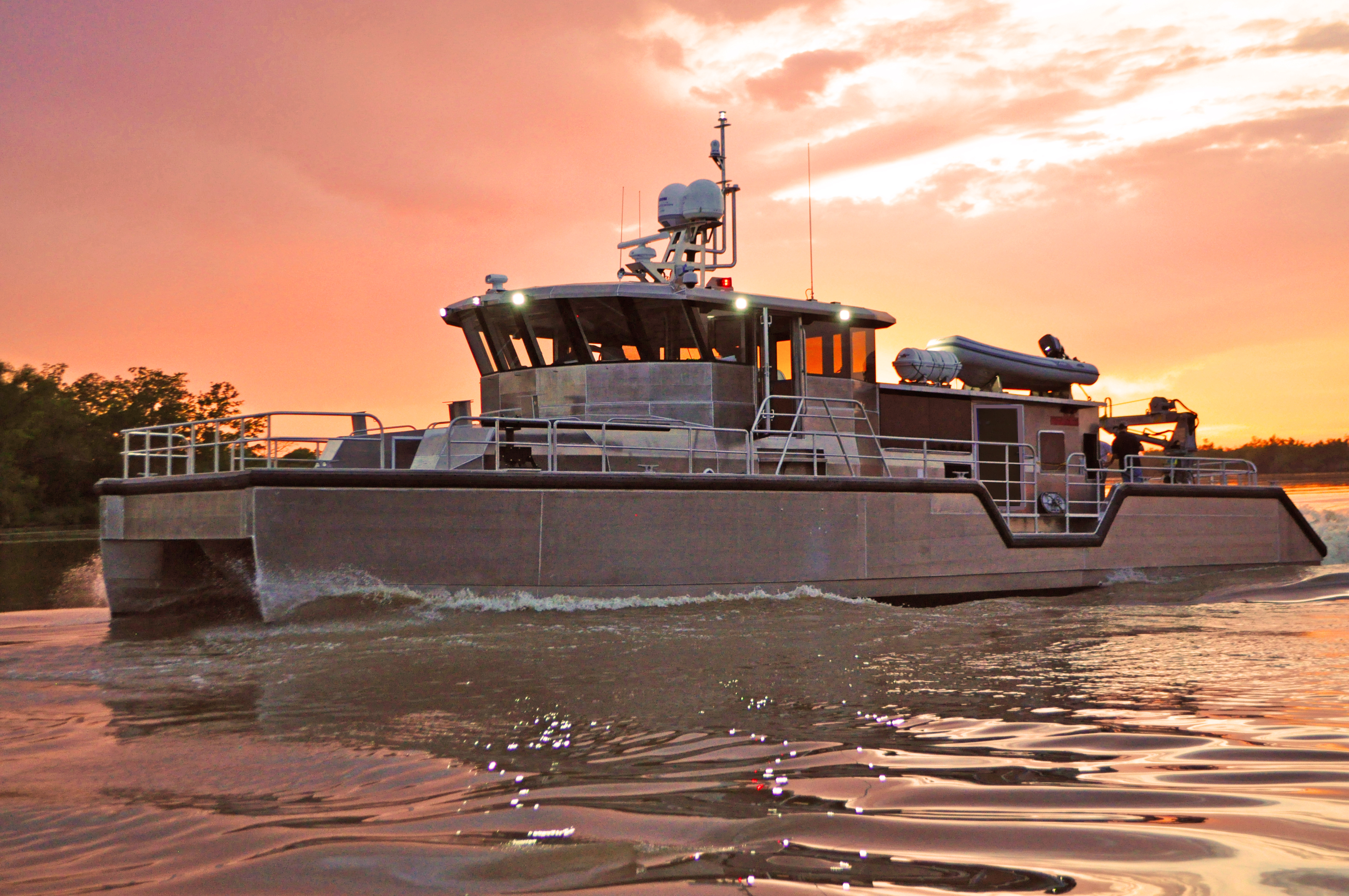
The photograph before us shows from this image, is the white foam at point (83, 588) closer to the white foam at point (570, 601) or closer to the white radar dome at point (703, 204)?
the white foam at point (570, 601)

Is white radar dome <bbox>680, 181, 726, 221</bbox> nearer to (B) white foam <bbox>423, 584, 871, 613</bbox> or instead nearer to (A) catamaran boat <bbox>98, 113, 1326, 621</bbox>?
(A) catamaran boat <bbox>98, 113, 1326, 621</bbox>

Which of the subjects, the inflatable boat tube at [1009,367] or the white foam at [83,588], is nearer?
the white foam at [83,588]

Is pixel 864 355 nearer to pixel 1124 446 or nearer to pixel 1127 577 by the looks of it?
pixel 1127 577

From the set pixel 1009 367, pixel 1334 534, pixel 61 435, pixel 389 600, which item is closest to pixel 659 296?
pixel 389 600

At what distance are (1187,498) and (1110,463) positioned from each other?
152cm

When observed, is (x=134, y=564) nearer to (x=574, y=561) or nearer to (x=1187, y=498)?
(x=574, y=561)

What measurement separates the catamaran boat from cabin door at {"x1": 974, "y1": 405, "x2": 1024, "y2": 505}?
34 millimetres

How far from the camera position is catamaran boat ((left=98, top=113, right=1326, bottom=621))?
7758 millimetres

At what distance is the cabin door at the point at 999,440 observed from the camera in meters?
12.9

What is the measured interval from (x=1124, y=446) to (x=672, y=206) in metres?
7.86

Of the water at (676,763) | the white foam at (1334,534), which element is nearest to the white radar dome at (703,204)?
the water at (676,763)

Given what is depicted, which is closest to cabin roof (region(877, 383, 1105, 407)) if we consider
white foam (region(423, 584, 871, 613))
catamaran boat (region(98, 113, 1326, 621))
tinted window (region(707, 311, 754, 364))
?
catamaran boat (region(98, 113, 1326, 621))

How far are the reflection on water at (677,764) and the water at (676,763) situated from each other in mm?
15

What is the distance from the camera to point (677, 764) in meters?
3.56
